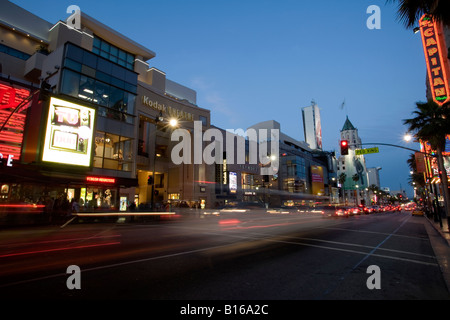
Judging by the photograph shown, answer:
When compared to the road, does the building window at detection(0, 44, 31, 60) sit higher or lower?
higher

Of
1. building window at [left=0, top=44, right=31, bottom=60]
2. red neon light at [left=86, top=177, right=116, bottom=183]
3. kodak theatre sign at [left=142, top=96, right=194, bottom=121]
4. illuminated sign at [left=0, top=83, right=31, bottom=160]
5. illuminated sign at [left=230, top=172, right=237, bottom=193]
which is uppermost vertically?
building window at [left=0, top=44, right=31, bottom=60]

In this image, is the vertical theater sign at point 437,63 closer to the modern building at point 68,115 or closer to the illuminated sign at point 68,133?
the modern building at point 68,115

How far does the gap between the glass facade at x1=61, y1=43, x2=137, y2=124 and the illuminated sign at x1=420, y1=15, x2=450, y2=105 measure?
114 feet

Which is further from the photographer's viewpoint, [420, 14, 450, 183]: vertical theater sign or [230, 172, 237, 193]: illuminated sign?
[230, 172, 237, 193]: illuminated sign

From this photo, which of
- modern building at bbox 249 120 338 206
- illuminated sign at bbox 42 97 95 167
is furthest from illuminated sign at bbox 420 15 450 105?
modern building at bbox 249 120 338 206

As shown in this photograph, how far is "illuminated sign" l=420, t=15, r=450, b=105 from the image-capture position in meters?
26.6

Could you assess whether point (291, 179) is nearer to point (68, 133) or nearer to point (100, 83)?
point (100, 83)

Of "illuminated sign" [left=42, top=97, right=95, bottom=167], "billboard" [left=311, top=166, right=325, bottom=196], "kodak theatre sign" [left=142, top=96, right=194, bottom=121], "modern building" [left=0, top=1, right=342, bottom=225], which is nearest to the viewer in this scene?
"illuminated sign" [left=42, top=97, right=95, bottom=167]

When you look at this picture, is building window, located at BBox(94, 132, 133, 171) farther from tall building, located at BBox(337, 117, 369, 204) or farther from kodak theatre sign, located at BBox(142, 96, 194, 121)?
tall building, located at BBox(337, 117, 369, 204)

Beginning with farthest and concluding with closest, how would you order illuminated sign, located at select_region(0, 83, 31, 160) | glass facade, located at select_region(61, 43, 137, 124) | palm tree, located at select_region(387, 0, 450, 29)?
glass facade, located at select_region(61, 43, 137, 124), illuminated sign, located at select_region(0, 83, 31, 160), palm tree, located at select_region(387, 0, 450, 29)

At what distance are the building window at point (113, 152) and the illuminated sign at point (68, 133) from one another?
2.91m

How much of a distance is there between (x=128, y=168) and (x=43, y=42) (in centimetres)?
2232

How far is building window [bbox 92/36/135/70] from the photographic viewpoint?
40059 millimetres
